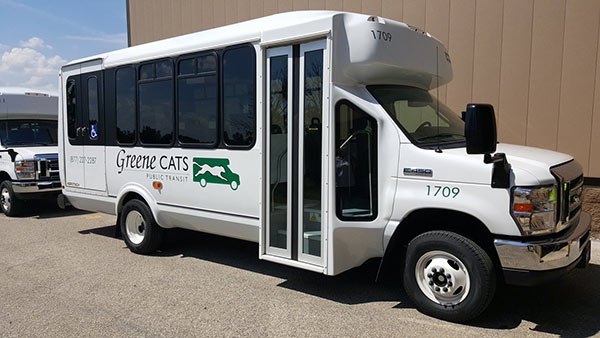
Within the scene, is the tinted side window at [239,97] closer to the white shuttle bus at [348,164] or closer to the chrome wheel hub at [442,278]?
the white shuttle bus at [348,164]

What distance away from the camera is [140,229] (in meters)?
6.87

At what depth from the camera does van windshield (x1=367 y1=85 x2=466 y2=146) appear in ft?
14.8

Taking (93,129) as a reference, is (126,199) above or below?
below

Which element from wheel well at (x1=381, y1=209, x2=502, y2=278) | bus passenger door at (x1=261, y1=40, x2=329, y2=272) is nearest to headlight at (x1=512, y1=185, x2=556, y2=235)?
wheel well at (x1=381, y1=209, x2=502, y2=278)

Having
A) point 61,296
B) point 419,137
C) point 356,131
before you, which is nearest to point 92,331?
point 61,296

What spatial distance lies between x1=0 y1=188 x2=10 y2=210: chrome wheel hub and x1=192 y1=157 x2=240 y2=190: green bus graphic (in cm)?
666

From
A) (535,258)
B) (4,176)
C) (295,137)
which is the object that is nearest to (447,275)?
(535,258)

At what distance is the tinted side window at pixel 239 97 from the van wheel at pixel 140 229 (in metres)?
1.88

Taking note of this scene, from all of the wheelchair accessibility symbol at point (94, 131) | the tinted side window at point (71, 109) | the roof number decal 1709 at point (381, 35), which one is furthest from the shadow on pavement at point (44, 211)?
the roof number decal 1709 at point (381, 35)

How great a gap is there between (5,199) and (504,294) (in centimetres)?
1013

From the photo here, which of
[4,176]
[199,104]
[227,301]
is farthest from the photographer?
[4,176]

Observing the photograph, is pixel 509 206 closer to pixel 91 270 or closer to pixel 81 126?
pixel 91 270

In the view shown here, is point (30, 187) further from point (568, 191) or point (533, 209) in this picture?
point (568, 191)

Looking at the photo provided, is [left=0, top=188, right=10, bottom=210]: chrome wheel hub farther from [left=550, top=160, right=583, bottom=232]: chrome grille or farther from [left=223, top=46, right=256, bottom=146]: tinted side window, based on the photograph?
[left=550, top=160, right=583, bottom=232]: chrome grille
